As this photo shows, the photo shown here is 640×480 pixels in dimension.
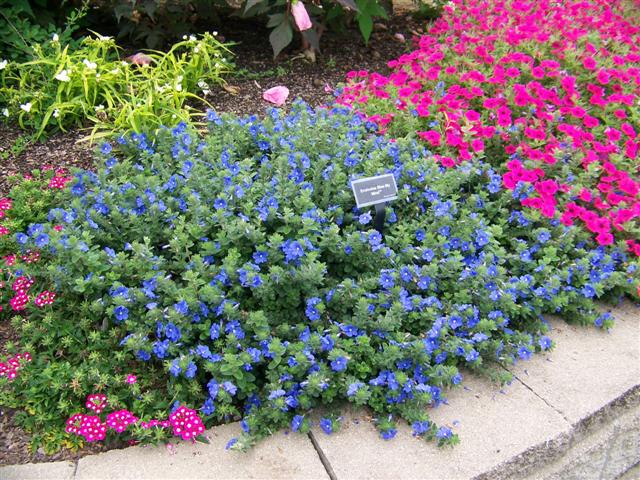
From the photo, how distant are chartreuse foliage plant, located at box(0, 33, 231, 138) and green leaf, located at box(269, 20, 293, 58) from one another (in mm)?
405

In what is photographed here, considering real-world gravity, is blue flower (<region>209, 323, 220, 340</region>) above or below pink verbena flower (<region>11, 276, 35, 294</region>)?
above

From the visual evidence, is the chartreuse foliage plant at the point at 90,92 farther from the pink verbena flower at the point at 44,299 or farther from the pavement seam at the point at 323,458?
the pavement seam at the point at 323,458

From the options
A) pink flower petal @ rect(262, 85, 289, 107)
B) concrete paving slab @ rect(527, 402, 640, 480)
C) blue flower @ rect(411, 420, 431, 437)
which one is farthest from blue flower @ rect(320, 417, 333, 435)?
pink flower petal @ rect(262, 85, 289, 107)

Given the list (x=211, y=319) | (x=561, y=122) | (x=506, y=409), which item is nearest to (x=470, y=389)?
(x=506, y=409)

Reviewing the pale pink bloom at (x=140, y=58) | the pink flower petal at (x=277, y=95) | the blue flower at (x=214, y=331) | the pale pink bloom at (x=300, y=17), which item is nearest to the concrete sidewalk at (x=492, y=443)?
the blue flower at (x=214, y=331)

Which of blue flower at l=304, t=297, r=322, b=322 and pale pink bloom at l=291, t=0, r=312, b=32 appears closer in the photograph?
blue flower at l=304, t=297, r=322, b=322

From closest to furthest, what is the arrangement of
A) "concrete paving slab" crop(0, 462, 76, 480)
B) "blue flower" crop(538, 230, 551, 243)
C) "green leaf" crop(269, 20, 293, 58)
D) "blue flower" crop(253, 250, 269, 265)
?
1. "concrete paving slab" crop(0, 462, 76, 480)
2. "blue flower" crop(253, 250, 269, 265)
3. "blue flower" crop(538, 230, 551, 243)
4. "green leaf" crop(269, 20, 293, 58)

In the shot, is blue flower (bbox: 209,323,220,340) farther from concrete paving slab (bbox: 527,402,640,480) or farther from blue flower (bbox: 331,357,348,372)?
concrete paving slab (bbox: 527,402,640,480)

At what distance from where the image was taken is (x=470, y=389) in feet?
7.08

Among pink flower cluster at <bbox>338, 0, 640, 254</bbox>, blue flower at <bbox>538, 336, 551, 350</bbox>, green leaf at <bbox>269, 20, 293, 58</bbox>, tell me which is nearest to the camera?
blue flower at <bbox>538, 336, 551, 350</bbox>

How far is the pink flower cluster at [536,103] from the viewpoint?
2850mm

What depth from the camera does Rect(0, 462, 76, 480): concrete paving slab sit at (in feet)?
5.88

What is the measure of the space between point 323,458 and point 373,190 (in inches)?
37.1

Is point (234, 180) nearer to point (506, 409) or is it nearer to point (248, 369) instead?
point (248, 369)
